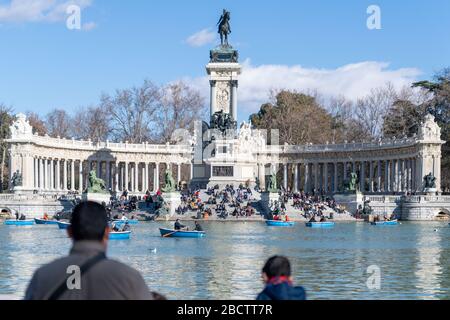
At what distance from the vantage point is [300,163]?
10081cm

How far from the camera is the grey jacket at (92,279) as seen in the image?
7094 mm

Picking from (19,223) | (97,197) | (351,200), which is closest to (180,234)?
(19,223)

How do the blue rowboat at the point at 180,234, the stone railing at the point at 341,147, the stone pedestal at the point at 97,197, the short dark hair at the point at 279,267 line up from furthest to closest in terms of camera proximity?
the stone railing at the point at 341,147 → the stone pedestal at the point at 97,197 → the blue rowboat at the point at 180,234 → the short dark hair at the point at 279,267

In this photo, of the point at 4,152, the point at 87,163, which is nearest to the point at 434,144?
the point at 87,163

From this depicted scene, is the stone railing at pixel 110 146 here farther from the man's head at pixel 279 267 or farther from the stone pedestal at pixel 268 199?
the man's head at pixel 279 267

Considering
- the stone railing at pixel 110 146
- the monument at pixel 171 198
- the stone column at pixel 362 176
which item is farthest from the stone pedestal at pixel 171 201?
the stone column at pixel 362 176

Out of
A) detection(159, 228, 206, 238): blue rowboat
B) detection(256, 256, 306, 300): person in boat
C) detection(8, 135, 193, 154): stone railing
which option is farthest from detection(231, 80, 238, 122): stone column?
detection(256, 256, 306, 300): person in boat

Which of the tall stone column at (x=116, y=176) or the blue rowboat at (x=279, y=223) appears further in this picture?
the tall stone column at (x=116, y=176)

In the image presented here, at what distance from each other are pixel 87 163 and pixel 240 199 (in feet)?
108

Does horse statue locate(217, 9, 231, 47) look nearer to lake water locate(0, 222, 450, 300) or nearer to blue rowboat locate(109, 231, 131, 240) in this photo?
lake water locate(0, 222, 450, 300)

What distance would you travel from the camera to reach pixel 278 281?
9.12 meters

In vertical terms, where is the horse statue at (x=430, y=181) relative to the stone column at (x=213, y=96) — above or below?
below

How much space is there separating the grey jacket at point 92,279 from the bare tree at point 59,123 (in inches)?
4548
